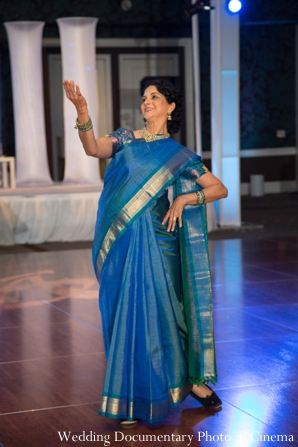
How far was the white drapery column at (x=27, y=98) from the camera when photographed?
26.6 ft

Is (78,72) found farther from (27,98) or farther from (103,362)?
(103,362)

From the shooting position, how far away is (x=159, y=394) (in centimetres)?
253

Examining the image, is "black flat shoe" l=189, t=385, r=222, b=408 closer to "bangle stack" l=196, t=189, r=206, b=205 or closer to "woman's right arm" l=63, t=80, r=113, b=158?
"bangle stack" l=196, t=189, r=206, b=205

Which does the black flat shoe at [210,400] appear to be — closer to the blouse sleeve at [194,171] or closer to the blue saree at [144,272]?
the blue saree at [144,272]

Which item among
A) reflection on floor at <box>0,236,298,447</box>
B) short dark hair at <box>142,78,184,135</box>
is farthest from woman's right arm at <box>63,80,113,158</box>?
reflection on floor at <box>0,236,298,447</box>

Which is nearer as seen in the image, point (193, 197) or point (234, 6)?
point (193, 197)

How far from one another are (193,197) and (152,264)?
30cm

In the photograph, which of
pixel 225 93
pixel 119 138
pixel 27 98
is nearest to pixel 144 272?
pixel 119 138

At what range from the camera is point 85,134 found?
245 cm

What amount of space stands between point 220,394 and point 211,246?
4184 millimetres

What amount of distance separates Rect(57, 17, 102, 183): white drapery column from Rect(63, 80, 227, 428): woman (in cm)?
560

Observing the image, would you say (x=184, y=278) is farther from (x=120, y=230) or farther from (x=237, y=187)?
(x=237, y=187)

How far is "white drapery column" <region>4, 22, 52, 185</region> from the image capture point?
8.12 metres

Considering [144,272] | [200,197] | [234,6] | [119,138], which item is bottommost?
[144,272]
